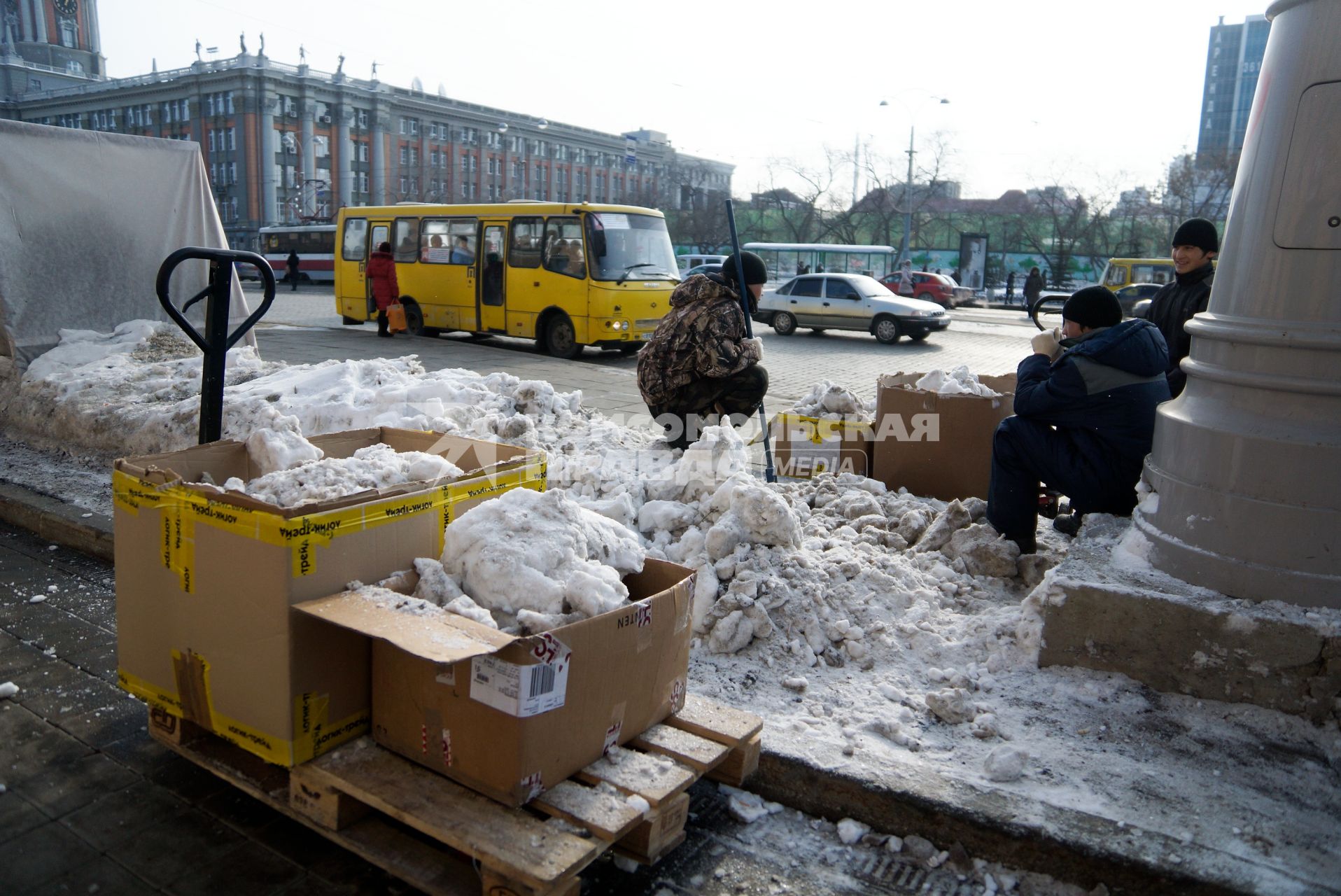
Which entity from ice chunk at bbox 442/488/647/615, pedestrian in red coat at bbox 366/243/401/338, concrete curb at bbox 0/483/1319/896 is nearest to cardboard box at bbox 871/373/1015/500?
concrete curb at bbox 0/483/1319/896

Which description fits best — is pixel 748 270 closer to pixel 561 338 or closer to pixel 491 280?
pixel 561 338

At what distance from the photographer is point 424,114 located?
76.1 meters

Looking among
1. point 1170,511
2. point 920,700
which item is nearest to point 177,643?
point 920,700

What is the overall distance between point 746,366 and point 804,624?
9.83 feet

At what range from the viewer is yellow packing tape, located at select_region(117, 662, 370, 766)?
2562 millimetres

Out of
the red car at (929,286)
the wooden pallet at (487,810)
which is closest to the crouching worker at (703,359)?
the wooden pallet at (487,810)

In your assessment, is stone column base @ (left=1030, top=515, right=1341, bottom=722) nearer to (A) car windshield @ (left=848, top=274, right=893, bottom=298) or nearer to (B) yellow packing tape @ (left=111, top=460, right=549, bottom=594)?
(B) yellow packing tape @ (left=111, top=460, right=549, bottom=594)

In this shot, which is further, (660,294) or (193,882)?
(660,294)

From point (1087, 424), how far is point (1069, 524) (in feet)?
2.27

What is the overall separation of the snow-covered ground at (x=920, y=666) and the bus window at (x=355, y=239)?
44.8 ft

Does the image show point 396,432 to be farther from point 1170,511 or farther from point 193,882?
point 1170,511

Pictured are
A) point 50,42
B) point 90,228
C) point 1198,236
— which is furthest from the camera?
point 50,42

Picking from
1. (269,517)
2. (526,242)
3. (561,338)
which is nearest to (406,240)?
(526,242)

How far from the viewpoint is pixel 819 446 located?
5.91 m
